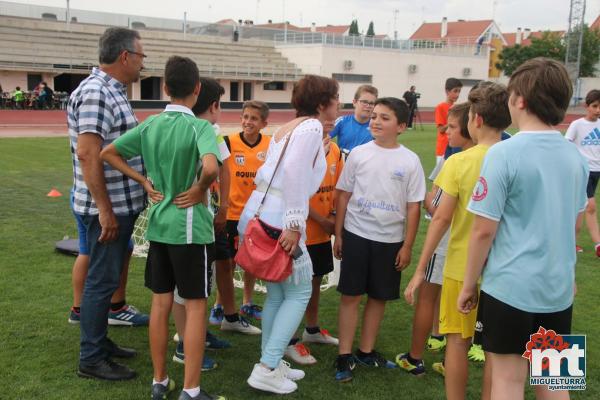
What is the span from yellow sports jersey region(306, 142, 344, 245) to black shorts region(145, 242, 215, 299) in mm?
847

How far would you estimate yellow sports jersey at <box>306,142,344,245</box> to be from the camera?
151 inches

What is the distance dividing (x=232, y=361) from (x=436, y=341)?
4.92 feet

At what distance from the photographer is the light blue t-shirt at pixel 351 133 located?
17.3ft

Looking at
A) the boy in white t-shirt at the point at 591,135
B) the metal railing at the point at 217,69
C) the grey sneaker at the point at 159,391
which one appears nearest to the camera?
the grey sneaker at the point at 159,391

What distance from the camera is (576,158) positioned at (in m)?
2.34

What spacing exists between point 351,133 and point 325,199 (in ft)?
5.17

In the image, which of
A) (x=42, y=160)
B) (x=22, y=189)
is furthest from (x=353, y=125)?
(x=42, y=160)

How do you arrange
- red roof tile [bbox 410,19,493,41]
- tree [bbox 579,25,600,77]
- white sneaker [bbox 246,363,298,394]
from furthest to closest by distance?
red roof tile [bbox 410,19,493,41]
tree [bbox 579,25,600,77]
white sneaker [bbox 246,363,298,394]

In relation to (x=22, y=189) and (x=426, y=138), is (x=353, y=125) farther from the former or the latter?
(x=426, y=138)

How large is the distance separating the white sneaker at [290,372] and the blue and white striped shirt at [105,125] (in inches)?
52.6

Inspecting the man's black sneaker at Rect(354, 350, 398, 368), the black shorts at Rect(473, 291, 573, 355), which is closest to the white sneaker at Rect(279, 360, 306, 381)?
the man's black sneaker at Rect(354, 350, 398, 368)

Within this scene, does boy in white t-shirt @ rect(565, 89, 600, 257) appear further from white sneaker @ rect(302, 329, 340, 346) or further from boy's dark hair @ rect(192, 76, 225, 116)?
boy's dark hair @ rect(192, 76, 225, 116)

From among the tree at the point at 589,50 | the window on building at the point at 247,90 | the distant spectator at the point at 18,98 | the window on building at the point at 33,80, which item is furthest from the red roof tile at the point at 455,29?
the distant spectator at the point at 18,98

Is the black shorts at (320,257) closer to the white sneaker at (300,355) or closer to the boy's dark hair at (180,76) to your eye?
the white sneaker at (300,355)
